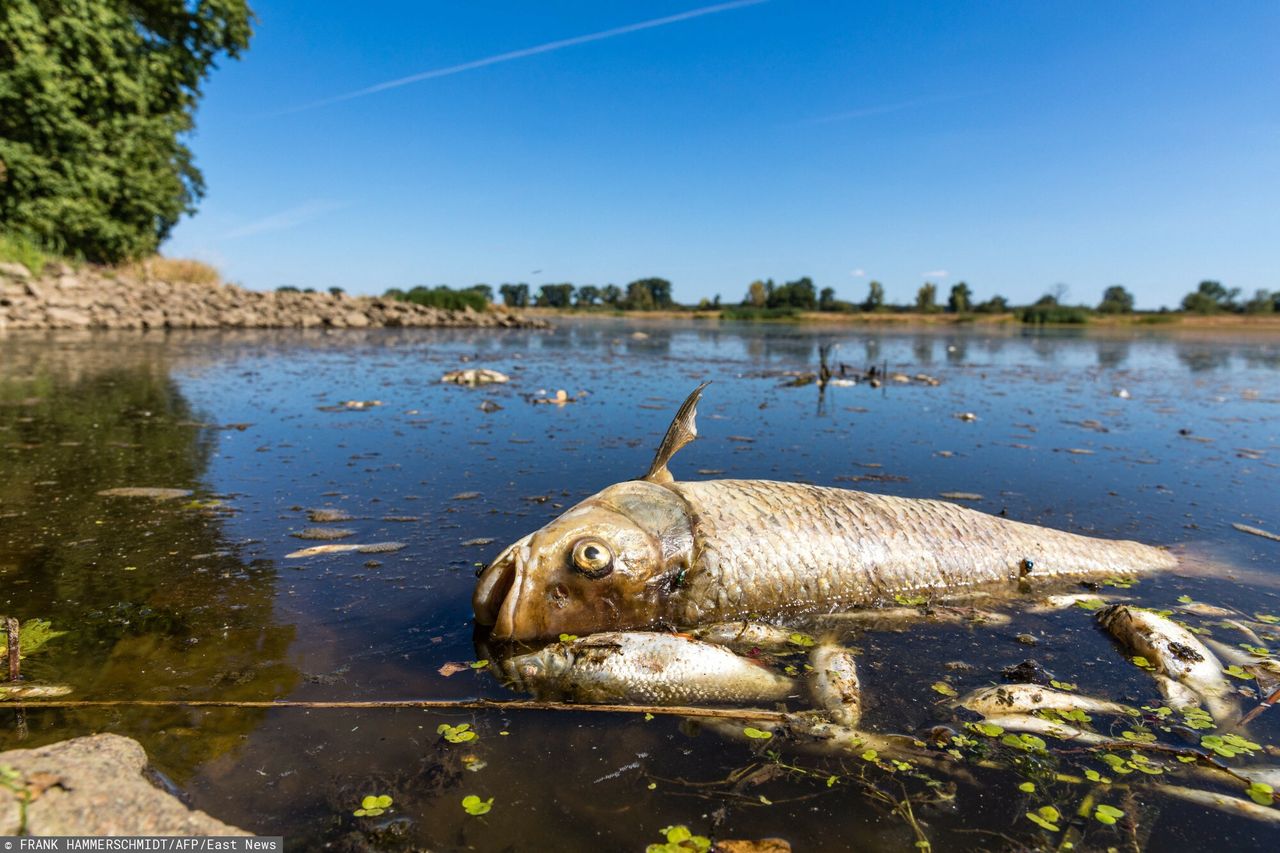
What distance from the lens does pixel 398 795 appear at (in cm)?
219

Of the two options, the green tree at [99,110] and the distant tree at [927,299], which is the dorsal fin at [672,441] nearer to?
the green tree at [99,110]

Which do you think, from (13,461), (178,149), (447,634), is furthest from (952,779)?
(178,149)

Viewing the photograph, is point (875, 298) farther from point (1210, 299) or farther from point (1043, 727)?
point (1043, 727)

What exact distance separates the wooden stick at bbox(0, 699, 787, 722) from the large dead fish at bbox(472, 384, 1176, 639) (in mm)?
541

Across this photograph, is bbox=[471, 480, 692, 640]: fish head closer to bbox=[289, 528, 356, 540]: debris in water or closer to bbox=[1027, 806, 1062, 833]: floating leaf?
bbox=[1027, 806, 1062, 833]: floating leaf

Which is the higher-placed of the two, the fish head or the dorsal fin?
the dorsal fin

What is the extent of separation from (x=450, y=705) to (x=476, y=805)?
0.60 metres

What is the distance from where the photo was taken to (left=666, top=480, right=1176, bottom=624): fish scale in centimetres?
358

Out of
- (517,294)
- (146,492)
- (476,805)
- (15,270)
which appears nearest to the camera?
(476,805)

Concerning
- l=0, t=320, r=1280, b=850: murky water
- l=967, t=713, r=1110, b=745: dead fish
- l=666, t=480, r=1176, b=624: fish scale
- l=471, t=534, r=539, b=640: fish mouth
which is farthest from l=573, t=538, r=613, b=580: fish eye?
l=967, t=713, r=1110, b=745: dead fish

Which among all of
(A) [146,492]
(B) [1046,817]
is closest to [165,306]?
(A) [146,492]

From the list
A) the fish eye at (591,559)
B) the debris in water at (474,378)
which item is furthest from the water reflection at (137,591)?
the debris in water at (474,378)

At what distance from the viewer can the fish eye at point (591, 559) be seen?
323 centimetres

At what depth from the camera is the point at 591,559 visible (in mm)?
3240
